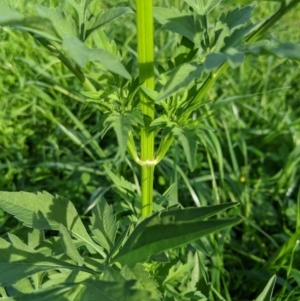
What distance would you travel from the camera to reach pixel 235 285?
5.50 ft

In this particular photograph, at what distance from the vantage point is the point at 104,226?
93 cm

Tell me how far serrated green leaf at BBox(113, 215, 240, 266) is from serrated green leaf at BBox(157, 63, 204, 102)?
0.18 meters

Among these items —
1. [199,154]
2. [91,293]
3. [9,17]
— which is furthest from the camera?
[199,154]

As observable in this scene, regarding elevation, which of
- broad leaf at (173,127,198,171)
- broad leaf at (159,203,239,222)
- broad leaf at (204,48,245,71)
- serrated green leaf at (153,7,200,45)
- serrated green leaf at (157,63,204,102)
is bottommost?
broad leaf at (159,203,239,222)

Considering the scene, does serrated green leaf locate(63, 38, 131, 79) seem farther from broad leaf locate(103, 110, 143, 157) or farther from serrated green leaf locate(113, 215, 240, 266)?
serrated green leaf locate(113, 215, 240, 266)

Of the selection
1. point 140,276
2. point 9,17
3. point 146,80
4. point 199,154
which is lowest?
point 199,154

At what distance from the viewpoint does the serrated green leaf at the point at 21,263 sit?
33.5 inches

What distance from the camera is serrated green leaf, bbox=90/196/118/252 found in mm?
926

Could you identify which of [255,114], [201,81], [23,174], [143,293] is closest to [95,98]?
[201,81]

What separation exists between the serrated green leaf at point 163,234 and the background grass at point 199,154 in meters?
0.94

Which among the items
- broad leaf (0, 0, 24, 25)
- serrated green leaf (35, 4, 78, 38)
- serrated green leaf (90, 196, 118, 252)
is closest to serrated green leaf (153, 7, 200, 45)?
serrated green leaf (35, 4, 78, 38)

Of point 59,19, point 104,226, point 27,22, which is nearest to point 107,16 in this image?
point 59,19

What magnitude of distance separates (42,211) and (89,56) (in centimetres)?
42

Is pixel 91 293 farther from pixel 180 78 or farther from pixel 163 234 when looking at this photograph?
pixel 180 78
